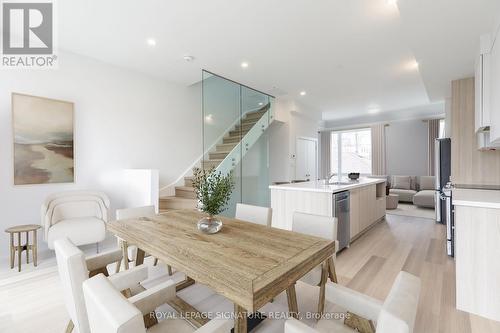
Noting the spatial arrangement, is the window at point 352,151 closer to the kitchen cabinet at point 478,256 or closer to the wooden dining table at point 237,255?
the kitchen cabinet at point 478,256

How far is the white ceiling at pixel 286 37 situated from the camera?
248 cm

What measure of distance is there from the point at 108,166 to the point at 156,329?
351cm

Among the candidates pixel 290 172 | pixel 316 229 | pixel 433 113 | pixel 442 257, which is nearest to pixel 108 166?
pixel 316 229

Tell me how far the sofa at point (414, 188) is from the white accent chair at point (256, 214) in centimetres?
620

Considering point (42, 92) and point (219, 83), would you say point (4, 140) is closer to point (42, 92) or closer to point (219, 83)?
point (42, 92)

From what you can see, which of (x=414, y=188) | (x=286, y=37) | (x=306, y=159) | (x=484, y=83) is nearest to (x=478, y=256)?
(x=484, y=83)

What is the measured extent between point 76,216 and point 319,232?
3.48 metres

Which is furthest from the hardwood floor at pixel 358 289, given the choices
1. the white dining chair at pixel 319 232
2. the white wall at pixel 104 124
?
the white wall at pixel 104 124

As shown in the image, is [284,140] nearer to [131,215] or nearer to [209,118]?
[209,118]

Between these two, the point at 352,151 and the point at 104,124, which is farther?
the point at 352,151

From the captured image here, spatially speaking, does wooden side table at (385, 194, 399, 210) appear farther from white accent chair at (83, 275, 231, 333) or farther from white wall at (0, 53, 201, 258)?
white accent chair at (83, 275, 231, 333)

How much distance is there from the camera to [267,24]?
9.45ft

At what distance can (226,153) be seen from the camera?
511 centimetres

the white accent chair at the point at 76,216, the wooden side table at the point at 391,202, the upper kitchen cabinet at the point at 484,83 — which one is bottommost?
the wooden side table at the point at 391,202
